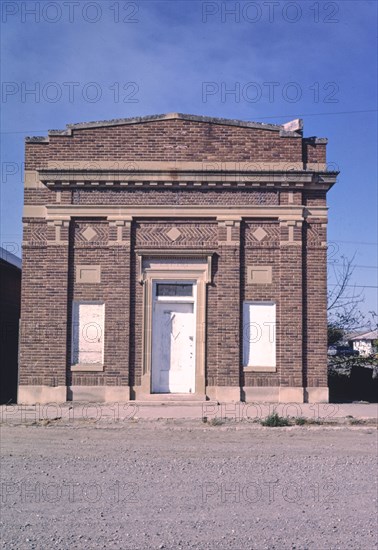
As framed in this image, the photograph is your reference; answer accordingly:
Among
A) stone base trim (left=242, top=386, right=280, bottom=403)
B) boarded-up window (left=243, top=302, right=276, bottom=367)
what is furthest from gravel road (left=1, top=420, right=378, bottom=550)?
boarded-up window (left=243, top=302, right=276, bottom=367)

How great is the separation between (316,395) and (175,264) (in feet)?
14.8

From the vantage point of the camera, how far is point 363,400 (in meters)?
15.9

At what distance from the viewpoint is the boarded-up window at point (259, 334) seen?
1435 centimetres

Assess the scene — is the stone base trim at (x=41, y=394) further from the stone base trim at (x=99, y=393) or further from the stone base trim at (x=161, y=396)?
the stone base trim at (x=161, y=396)

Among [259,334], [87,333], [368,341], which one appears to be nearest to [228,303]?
[259,334]

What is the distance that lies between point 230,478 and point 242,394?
661cm

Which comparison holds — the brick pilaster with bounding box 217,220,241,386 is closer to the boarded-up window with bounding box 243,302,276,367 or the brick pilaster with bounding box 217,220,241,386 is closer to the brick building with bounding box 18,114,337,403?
the brick building with bounding box 18,114,337,403

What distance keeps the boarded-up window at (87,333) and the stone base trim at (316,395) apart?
16.1 feet

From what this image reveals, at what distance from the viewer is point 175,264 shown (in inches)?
571

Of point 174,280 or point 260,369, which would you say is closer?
point 260,369

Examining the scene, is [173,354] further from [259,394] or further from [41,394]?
[41,394]

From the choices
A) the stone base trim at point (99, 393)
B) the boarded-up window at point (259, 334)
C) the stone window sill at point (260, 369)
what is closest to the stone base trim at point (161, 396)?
the stone base trim at point (99, 393)

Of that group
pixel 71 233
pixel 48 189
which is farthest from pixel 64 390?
pixel 48 189

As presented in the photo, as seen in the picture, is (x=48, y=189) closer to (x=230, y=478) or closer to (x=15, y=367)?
(x=15, y=367)
